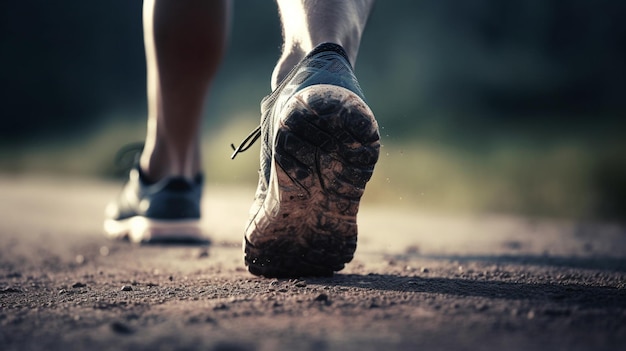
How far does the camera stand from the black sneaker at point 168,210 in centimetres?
212

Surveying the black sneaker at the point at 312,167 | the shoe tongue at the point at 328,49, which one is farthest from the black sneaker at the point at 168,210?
the shoe tongue at the point at 328,49

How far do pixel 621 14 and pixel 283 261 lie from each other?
5.54 meters

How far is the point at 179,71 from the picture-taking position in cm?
206

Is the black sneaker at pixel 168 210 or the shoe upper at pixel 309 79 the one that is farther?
the black sneaker at pixel 168 210

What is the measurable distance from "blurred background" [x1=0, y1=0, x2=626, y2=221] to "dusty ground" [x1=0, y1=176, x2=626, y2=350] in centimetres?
142

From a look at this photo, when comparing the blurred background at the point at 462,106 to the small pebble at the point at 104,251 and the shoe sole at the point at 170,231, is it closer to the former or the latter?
the shoe sole at the point at 170,231

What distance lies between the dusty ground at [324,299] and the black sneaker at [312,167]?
0.07 metres

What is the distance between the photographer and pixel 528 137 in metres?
5.46

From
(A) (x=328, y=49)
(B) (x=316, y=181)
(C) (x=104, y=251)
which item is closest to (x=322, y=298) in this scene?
(B) (x=316, y=181)

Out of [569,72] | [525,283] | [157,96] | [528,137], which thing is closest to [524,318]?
[525,283]

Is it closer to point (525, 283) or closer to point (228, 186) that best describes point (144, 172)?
point (525, 283)

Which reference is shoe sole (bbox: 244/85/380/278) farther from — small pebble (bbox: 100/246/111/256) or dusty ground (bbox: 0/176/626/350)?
small pebble (bbox: 100/246/111/256)

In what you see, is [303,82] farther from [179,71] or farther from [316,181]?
[179,71]

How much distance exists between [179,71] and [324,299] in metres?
1.17
